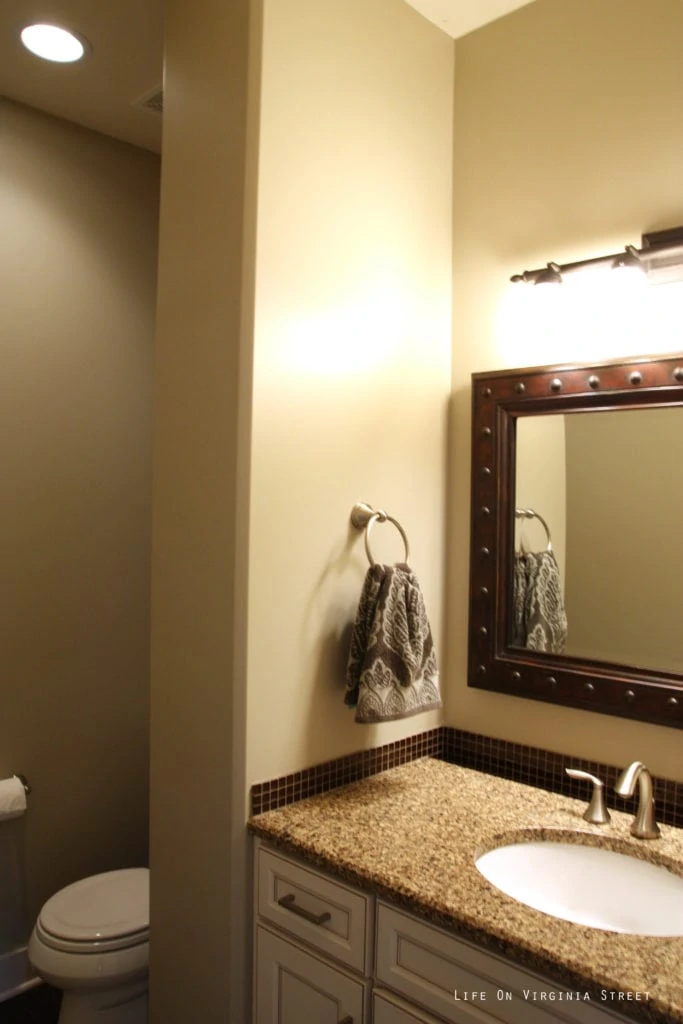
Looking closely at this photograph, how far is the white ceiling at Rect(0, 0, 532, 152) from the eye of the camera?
180 centimetres

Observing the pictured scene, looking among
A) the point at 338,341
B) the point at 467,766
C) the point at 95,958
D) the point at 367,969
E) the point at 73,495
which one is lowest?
the point at 95,958

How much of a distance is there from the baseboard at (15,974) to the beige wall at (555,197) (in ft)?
5.00

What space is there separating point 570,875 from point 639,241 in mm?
1277

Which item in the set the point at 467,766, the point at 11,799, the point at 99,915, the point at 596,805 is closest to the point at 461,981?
the point at 596,805

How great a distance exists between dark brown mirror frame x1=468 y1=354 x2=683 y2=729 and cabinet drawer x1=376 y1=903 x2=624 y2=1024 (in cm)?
63

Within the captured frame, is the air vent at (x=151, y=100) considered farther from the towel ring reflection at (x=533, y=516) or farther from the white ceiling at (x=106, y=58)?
the towel ring reflection at (x=533, y=516)

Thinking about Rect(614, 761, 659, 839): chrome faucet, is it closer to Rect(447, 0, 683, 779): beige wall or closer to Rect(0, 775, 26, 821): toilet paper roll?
Rect(447, 0, 683, 779): beige wall

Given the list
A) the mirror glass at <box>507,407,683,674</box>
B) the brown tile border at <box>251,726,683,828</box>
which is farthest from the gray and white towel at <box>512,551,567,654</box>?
the brown tile border at <box>251,726,683,828</box>

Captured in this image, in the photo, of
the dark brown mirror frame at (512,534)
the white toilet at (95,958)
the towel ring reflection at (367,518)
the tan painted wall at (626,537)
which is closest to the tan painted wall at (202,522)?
the white toilet at (95,958)

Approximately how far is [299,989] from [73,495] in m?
1.58

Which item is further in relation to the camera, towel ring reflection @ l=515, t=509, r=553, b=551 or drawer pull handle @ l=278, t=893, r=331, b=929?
towel ring reflection @ l=515, t=509, r=553, b=551

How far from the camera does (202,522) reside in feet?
5.06

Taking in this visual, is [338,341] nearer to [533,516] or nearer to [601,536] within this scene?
[533,516]

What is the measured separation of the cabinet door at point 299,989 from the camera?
1.27 meters
